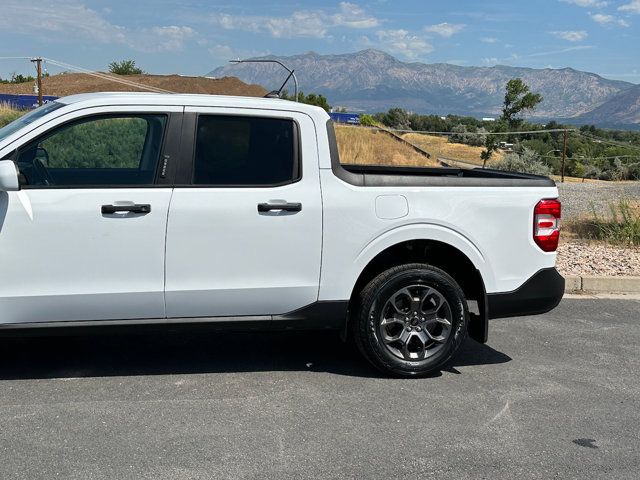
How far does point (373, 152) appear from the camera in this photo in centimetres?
2498

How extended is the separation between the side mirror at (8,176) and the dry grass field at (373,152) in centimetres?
1848

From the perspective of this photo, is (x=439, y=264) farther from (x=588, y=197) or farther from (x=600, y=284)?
(x=588, y=197)

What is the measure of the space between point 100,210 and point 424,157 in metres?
23.5

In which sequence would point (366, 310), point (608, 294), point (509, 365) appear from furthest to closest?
point (608, 294), point (509, 365), point (366, 310)

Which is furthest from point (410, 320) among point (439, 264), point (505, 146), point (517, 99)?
point (517, 99)

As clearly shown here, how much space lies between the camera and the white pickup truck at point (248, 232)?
4.55 metres

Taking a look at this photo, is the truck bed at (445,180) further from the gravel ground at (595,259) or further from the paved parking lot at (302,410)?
the gravel ground at (595,259)

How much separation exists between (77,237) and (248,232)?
1057mm

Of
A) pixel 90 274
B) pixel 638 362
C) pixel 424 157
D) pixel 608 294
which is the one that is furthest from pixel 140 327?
pixel 424 157

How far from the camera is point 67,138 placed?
471 cm

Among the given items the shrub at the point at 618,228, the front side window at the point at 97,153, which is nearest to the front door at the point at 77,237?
the front side window at the point at 97,153

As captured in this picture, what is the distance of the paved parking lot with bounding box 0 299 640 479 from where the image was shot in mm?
3840

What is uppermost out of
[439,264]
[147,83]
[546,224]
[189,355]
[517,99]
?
[147,83]

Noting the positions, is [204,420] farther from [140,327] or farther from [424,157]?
[424,157]
